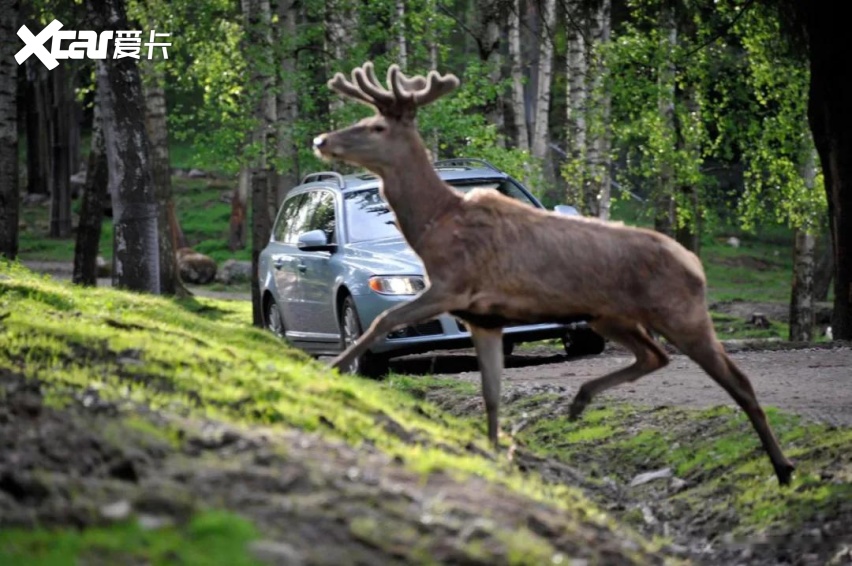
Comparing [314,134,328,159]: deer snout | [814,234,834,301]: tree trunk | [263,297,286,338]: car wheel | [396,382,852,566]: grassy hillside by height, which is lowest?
[814,234,834,301]: tree trunk

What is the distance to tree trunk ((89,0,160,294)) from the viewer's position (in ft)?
59.7

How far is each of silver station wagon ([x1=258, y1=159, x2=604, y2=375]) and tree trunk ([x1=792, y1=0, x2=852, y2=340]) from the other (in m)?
3.06

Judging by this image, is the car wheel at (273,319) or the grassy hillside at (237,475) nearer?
the grassy hillside at (237,475)

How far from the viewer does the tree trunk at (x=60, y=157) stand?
44.6 m

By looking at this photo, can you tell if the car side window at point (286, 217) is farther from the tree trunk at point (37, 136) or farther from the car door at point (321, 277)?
the tree trunk at point (37, 136)

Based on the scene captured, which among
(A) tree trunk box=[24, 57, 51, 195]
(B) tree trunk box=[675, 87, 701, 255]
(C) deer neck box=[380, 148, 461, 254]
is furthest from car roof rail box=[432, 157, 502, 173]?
(A) tree trunk box=[24, 57, 51, 195]

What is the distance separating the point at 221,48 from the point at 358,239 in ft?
48.4

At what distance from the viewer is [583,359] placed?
17906 mm

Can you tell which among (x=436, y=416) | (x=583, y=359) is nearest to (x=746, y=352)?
(x=583, y=359)

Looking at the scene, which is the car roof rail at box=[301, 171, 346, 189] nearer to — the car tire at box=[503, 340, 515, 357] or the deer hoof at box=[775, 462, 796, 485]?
the car tire at box=[503, 340, 515, 357]

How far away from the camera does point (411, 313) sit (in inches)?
404

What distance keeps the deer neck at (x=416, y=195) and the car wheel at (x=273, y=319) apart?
7658mm

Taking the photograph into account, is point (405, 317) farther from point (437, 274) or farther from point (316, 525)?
point (316, 525)

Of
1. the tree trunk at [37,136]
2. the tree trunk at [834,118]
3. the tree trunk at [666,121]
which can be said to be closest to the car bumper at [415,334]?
the tree trunk at [834,118]
